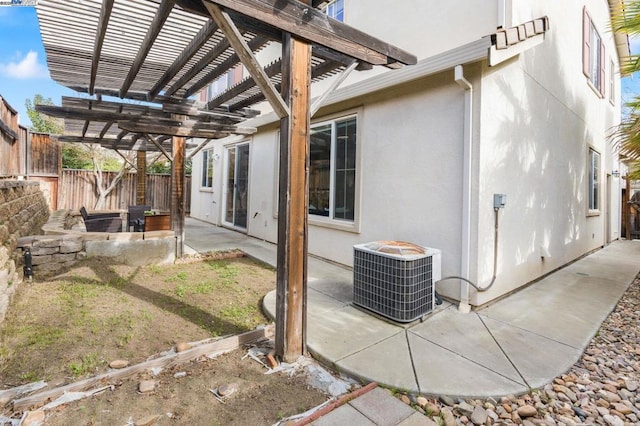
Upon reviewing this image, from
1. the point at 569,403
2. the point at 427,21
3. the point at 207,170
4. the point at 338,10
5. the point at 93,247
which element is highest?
the point at 338,10

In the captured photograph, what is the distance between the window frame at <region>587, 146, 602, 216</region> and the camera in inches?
296

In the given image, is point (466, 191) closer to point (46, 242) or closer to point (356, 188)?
point (356, 188)

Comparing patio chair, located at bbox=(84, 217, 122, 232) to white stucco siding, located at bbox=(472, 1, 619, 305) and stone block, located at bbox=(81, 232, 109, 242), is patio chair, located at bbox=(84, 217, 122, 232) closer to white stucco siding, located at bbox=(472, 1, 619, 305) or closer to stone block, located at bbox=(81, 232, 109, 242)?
stone block, located at bbox=(81, 232, 109, 242)

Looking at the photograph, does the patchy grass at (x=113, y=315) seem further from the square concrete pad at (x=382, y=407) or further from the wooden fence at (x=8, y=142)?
the wooden fence at (x=8, y=142)

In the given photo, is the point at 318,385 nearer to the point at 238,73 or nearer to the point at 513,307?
the point at 513,307

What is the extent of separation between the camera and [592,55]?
7.60 meters

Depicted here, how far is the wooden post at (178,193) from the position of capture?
5.64 meters

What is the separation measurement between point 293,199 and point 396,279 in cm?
156

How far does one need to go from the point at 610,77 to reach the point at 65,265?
14.2 meters

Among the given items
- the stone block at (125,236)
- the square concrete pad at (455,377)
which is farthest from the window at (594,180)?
the stone block at (125,236)

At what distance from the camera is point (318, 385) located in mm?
Answer: 2330

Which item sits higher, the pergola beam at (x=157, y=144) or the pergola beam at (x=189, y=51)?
the pergola beam at (x=189, y=51)

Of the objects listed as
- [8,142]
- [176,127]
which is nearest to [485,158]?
[176,127]

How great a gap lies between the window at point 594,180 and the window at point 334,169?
250 inches
